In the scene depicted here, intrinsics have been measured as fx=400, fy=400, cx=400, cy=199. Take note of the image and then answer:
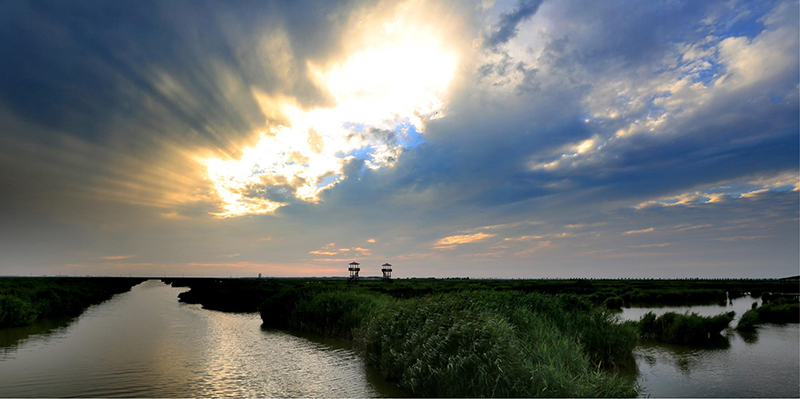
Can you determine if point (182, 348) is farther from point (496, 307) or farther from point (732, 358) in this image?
point (732, 358)

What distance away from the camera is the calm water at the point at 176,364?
15877mm

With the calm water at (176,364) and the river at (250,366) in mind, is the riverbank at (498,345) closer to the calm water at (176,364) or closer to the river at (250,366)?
the river at (250,366)

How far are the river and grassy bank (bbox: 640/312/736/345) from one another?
1175 millimetres

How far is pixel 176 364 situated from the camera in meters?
20.5

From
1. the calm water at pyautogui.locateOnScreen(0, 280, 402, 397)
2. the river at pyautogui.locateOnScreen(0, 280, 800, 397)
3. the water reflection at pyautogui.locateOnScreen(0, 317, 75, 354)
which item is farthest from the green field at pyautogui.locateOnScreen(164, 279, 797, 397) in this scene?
the water reflection at pyautogui.locateOnScreen(0, 317, 75, 354)

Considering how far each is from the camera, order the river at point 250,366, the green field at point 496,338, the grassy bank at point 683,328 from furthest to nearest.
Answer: the grassy bank at point 683,328, the river at point 250,366, the green field at point 496,338

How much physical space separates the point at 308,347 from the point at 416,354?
39.8ft

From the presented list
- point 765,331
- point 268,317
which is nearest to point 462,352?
point 268,317

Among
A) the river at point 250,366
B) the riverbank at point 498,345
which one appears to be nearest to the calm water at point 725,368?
the river at point 250,366

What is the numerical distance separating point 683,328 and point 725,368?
256 inches

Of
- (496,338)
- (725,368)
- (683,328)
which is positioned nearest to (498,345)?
(496,338)

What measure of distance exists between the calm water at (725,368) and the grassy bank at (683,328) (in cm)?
97

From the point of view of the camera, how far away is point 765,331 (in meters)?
30.3

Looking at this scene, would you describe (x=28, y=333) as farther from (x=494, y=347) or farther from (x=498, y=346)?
(x=498, y=346)
